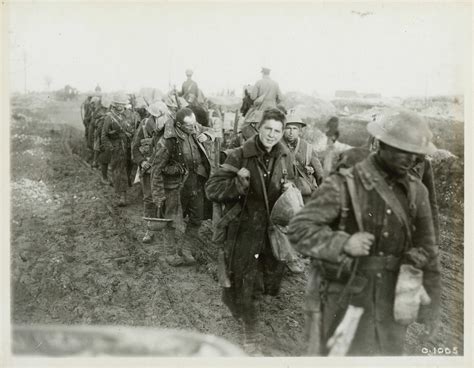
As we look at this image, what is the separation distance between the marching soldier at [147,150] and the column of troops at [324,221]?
875 millimetres

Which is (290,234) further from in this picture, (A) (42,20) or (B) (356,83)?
(A) (42,20)

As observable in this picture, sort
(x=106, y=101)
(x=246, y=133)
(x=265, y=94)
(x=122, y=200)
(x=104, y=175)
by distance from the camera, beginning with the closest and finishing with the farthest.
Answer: (x=246, y=133) < (x=265, y=94) < (x=122, y=200) < (x=106, y=101) < (x=104, y=175)

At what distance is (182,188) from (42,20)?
258cm

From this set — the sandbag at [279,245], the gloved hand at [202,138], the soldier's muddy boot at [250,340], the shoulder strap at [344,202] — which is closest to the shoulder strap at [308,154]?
the gloved hand at [202,138]

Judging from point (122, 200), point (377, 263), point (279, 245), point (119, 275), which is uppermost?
point (377, 263)

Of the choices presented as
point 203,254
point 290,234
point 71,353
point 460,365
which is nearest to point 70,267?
point 203,254

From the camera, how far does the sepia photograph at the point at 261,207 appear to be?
10.8ft

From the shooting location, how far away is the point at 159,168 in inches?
241

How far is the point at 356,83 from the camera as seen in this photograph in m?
5.28

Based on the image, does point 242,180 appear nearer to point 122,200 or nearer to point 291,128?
point 291,128

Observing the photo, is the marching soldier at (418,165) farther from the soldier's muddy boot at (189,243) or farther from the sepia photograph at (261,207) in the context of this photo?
the soldier's muddy boot at (189,243)

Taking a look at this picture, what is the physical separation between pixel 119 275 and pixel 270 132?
3106 millimetres

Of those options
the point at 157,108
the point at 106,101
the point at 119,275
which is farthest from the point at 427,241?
the point at 106,101

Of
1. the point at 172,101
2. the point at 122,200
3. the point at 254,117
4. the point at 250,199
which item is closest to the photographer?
the point at 250,199
